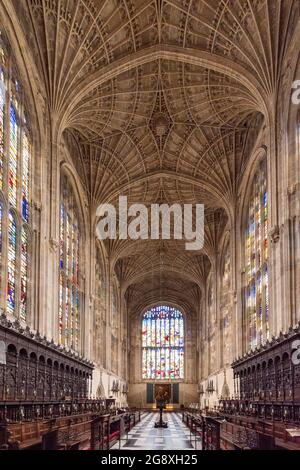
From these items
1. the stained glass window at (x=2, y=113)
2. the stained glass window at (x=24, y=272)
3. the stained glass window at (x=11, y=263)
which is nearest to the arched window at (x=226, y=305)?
the stained glass window at (x=24, y=272)

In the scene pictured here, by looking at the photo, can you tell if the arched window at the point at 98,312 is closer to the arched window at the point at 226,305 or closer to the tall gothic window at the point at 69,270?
the tall gothic window at the point at 69,270

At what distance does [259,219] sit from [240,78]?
9542 millimetres

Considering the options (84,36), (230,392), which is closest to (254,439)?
(84,36)

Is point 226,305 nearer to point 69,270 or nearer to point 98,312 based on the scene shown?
point 98,312

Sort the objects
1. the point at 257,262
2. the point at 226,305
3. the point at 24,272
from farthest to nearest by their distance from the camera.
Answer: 1. the point at 226,305
2. the point at 257,262
3. the point at 24,272

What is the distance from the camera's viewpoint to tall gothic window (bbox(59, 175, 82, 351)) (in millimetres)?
33469

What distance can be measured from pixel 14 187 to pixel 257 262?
16.9 m

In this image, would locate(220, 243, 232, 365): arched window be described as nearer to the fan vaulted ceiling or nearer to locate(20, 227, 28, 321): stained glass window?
the fan vaulted ceiling

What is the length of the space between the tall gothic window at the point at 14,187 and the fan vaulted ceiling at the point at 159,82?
285 centimetres

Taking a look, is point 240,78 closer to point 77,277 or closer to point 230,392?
point 77,277

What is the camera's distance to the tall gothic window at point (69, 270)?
3347 centimetres

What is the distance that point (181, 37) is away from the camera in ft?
93.7

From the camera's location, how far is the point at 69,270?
116ft

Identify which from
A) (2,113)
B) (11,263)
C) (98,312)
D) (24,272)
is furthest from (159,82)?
(98,312)
